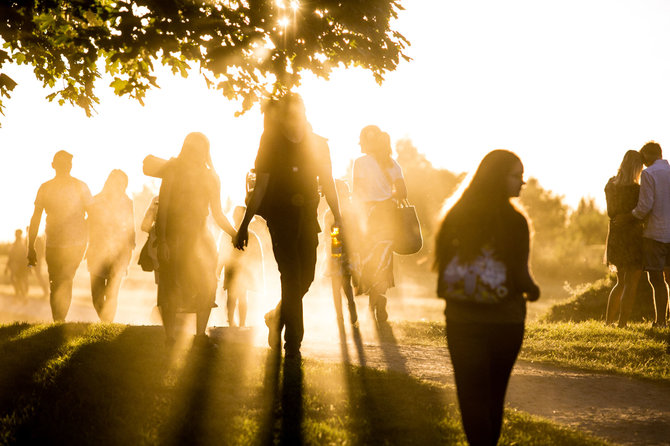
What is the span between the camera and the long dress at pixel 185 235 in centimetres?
715

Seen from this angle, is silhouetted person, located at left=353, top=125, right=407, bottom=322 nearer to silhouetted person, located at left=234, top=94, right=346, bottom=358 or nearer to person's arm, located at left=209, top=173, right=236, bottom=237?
person's arm, located at left=209, top=173, right=236, bottom=237

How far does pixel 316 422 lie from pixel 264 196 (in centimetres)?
203

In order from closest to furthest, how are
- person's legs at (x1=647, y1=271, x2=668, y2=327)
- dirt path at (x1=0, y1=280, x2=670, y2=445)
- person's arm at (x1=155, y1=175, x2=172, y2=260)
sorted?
dirt path at (x1=0, y1=280, x2=670, y2=445), person's arm at (x1=155, y1=175, x2=172, y2=260), person's legs at (x1=647, y1=271, x2=668, y2=327)

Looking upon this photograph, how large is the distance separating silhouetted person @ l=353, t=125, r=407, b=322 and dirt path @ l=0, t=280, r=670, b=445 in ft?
2.78

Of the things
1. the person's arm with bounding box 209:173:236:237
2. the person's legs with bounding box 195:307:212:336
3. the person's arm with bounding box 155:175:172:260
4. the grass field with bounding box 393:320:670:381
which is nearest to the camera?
Answer: the person's arm with bounding box 155:175:172:260

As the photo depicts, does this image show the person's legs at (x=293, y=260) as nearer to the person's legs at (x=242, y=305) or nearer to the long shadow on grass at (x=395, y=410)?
the long shadow on grass at (x=395, y=410)

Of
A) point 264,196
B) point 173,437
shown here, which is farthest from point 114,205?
point 173,437

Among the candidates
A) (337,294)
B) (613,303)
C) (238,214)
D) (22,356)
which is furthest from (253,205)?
(613,303)

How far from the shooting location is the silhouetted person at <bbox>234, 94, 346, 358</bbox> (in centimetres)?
637

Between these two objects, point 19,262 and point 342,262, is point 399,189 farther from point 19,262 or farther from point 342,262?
point 19,262

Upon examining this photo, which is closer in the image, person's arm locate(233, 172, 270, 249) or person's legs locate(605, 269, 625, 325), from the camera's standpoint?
person's arm locate(233, 172, 270, 249)

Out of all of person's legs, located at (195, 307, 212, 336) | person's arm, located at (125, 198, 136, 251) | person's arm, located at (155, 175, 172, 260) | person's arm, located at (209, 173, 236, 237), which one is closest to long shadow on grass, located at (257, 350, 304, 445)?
person's legs, located at (195, 307, 212, 336)

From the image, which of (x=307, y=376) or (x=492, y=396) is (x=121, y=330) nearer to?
(x=307, y=376)

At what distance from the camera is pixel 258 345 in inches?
320
